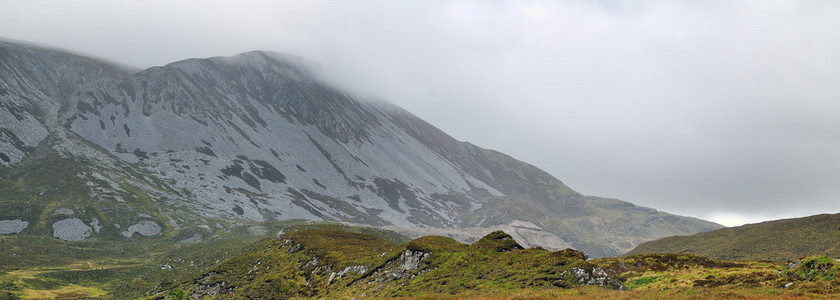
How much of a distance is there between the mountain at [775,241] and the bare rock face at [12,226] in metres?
183

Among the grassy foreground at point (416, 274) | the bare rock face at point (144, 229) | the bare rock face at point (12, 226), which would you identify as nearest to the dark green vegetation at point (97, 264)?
the grassy foreground at point (416, 274)

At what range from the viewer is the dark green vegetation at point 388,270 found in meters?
40.2

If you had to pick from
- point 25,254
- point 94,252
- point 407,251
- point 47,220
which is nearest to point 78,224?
point 47,220

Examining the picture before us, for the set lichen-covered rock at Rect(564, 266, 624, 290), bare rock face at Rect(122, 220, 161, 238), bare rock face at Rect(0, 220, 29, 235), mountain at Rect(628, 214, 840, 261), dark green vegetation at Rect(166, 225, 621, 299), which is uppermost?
mountain at Rect(628, 214, 840, 261)

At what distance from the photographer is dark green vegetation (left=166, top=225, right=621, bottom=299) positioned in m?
40.2

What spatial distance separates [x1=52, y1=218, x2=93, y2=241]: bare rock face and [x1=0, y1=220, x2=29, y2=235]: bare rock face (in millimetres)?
7203

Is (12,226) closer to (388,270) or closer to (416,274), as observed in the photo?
(388,270)

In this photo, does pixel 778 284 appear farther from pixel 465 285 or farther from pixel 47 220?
pixel 47 220

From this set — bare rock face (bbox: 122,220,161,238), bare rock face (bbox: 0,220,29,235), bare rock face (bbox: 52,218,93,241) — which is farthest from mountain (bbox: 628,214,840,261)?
bare rock face (bbox: 0,220,29,235)

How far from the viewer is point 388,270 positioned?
5366 cm

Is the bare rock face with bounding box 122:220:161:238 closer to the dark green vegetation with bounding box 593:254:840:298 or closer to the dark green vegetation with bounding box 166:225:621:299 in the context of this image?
the dark green vegetation with bounding box 166:225:621:299

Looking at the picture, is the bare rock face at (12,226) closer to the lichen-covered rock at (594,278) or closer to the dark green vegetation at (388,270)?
the dark green vegetation at (388,270)

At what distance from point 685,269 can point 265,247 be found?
222ft

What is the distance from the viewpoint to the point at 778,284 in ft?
102
